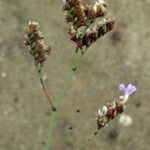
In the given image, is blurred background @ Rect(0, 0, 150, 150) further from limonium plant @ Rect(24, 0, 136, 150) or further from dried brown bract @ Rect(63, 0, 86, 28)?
dried brown bract @ Rect(63, 0, 86, 28)

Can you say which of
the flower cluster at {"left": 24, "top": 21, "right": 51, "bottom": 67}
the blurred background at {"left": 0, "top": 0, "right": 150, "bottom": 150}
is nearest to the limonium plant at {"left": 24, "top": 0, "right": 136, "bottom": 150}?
the flower cluster at {"left": 24, "top": 21, "right": 51, "bottom": 67}

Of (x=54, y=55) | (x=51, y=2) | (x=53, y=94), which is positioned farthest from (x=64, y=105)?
(x=51, y=2)

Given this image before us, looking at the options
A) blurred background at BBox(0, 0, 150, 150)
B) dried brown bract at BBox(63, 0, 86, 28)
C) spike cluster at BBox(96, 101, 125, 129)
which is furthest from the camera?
blurred background at BBox(0, 0, 150, 150)

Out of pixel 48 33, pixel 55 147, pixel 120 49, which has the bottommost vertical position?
pixel 55 147

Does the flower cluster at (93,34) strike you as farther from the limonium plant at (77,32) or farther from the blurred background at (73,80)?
the blurred background at (73,80)

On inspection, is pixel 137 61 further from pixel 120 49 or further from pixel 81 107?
pixel 81 107

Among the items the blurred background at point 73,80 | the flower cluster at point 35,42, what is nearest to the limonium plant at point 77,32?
the flower cluster at point 35,42
